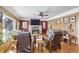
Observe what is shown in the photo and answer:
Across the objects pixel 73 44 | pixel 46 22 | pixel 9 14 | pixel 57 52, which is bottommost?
pixel 57 52

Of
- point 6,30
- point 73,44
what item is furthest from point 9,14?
point 73,44

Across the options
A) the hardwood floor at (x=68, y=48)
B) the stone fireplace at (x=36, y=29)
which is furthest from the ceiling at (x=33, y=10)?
the hardwood floor at (x=68, y=48)

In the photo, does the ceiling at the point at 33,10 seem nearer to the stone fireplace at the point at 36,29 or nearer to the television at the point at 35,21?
the television at the point at 35,21

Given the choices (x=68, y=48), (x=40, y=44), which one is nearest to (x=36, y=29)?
(x=40, y=44)

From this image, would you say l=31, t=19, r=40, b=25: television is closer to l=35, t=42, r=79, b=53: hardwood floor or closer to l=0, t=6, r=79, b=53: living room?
l=0, t=6, r=79, b=53: living room

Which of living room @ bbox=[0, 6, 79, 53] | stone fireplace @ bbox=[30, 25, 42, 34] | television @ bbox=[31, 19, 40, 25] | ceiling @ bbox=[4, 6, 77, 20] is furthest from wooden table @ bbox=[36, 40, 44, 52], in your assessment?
ceiling @ bbox=[4, 6, 77, 20]

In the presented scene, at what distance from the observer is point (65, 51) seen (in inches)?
96.7

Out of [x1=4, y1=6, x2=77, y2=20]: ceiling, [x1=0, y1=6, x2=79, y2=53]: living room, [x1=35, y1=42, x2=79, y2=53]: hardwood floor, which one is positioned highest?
[x1=4, y1=6, x2=77, y2=20]: ceiling

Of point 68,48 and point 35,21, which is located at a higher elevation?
point 35,21

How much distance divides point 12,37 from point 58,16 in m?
1.00

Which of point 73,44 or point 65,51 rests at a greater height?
point 73,44

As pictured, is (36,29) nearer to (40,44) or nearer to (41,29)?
(41,29)

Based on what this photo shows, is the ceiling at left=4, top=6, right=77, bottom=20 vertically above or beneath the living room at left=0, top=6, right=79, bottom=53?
above
